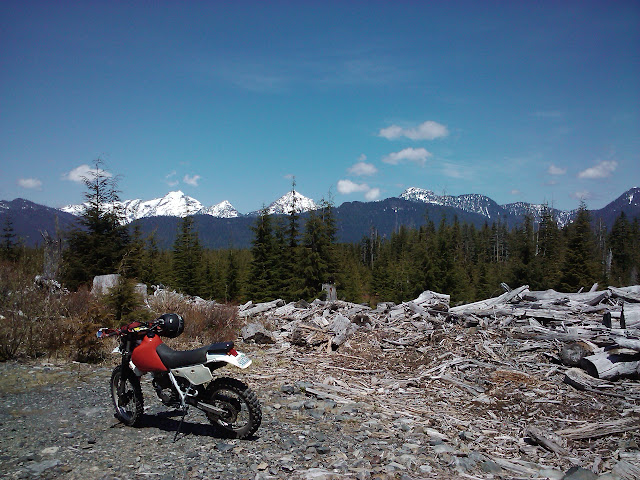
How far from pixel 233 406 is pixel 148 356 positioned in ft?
3.88

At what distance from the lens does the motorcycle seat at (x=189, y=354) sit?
14.6 feet

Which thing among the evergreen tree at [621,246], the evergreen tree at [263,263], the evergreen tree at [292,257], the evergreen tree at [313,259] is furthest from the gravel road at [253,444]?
the evergreen tree at [621,246]

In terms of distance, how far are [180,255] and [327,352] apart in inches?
1112

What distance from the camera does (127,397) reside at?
16.9ft

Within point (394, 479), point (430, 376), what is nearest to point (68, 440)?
point (394, 479)

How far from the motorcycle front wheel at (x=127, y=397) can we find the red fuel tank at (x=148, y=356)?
34cm

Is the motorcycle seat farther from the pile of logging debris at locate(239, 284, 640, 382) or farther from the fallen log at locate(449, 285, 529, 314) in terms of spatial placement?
the fallen log at locate(449, 285, 529, 314)

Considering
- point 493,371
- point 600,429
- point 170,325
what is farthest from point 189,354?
point 493,371

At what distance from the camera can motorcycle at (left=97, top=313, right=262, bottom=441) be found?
4.48m

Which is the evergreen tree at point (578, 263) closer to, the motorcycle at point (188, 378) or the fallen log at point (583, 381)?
the fallen log at point (583, 381)

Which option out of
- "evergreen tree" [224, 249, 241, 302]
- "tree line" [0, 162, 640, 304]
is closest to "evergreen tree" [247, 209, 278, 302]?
"tree line" [0, 162, 640, 304]

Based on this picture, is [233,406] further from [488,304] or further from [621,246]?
[621,246]

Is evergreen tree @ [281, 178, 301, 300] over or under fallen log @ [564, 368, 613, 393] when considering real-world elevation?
over

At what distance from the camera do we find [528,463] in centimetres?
459
